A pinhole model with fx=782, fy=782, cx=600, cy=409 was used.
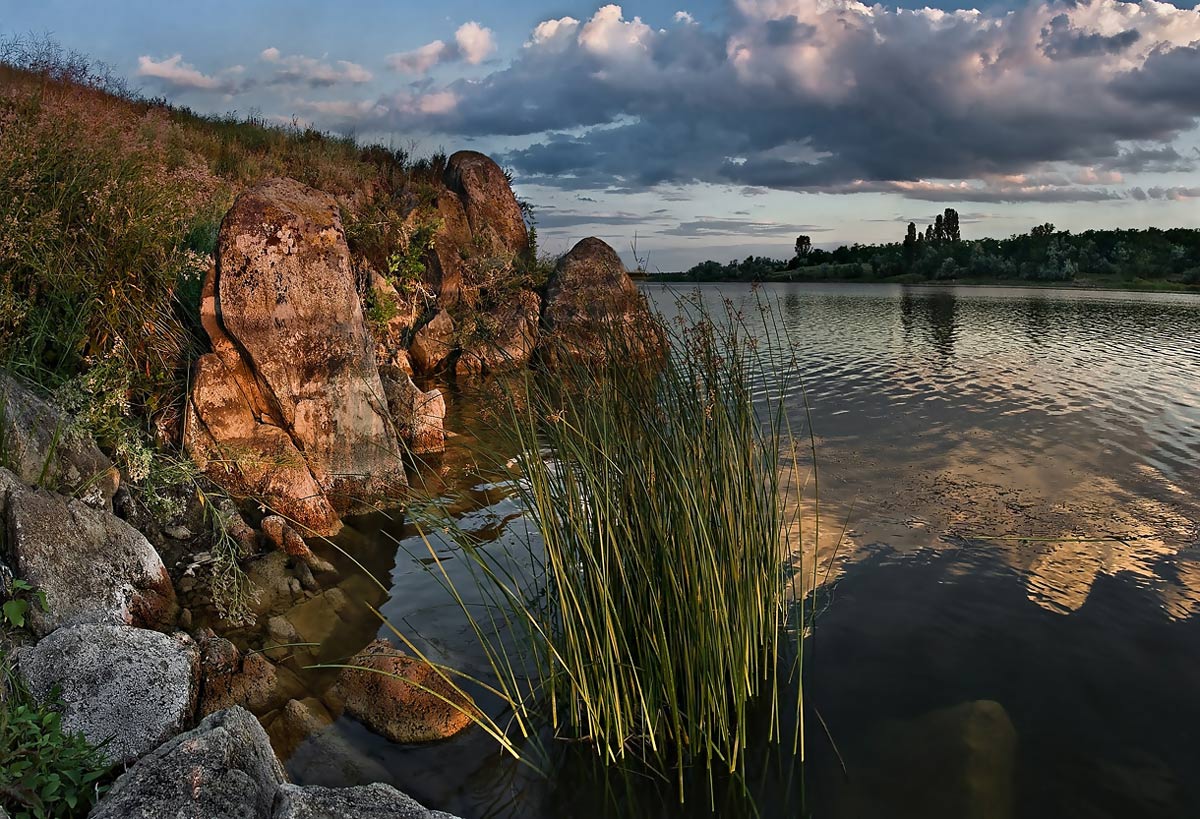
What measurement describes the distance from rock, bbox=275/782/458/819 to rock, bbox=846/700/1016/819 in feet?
6.93

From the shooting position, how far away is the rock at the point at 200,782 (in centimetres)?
264

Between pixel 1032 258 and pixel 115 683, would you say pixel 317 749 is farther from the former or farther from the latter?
pixel 1032 258

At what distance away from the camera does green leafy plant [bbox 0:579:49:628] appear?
3781mm

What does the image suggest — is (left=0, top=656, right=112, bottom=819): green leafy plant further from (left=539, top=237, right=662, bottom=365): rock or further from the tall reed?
(left=539, top=237, right=662, bottom=365): rock

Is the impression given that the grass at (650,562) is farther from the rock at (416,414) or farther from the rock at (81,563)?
the rock at (416,414)

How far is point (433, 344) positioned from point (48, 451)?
10.2 m

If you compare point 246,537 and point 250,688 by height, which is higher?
point 246,537

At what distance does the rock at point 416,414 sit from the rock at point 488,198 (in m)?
10.3

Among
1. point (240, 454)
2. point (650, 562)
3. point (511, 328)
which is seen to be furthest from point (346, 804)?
point (511, 328)

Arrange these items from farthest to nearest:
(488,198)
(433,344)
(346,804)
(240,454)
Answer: (488,198) < (433,344) < (240,454) < (346,804)

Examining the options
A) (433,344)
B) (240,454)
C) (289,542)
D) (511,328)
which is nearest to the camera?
(289,542)

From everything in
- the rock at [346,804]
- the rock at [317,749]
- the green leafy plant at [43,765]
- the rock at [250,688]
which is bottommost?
the rock at [317,749]

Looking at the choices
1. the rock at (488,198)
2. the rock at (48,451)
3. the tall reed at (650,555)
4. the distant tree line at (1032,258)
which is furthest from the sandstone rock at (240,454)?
the distant tree line at (1032,258)

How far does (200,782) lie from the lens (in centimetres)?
273
